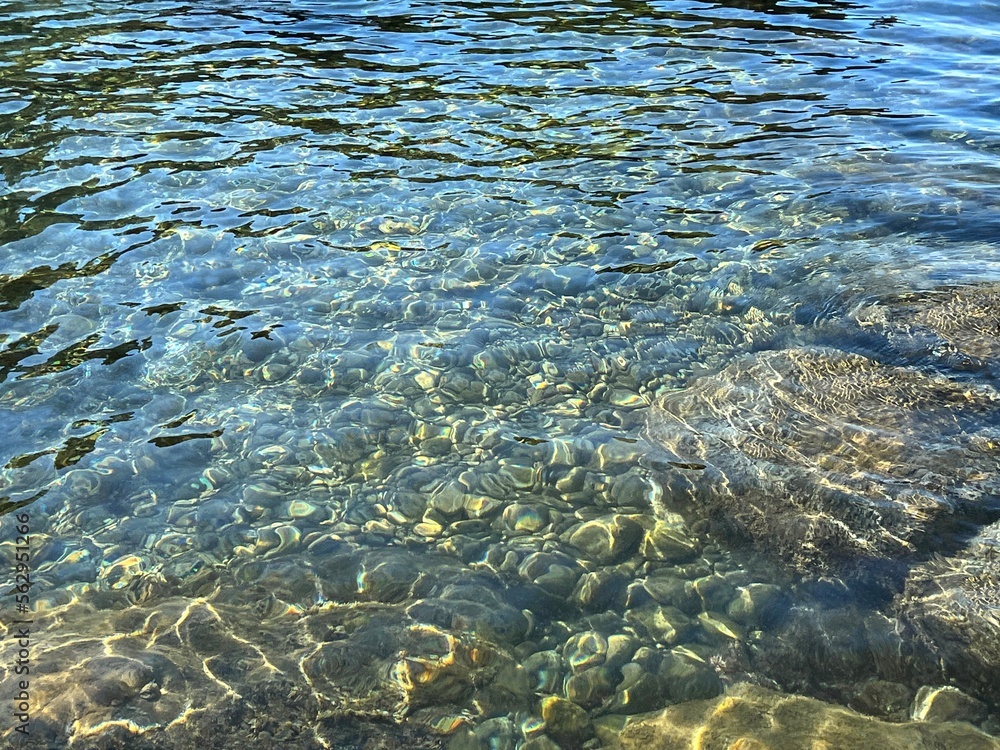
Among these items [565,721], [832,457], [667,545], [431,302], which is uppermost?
[431,302]

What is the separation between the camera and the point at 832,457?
5754 mm

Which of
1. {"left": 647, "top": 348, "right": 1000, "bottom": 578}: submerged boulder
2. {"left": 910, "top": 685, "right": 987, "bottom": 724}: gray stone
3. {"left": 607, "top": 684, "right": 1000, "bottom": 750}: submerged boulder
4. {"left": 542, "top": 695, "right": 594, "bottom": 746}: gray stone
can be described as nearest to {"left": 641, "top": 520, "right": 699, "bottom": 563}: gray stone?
{"left": 647, "top": 348, "right": 1000, "bottom": 578}: submerged boulder

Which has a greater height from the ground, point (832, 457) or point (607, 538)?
point (832, 457)

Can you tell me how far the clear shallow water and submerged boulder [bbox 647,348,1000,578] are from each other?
26 cm

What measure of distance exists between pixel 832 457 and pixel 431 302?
373cm

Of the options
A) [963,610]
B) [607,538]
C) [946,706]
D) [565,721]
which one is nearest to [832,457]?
[963,610]

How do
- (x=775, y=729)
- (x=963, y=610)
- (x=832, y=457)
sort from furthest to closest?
(x=832, y=457)
(x=963, y=610)
(x=775, y=729)

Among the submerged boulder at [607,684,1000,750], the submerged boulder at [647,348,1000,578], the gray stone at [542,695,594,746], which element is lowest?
the gray stone at [542,695,594,746]

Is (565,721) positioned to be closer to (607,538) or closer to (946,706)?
(607,538)

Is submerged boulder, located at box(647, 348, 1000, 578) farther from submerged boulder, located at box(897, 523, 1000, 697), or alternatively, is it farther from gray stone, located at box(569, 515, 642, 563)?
gray stone, located at box(569, 515, 642, 563)

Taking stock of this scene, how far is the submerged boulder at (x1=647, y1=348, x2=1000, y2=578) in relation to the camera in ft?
17.1

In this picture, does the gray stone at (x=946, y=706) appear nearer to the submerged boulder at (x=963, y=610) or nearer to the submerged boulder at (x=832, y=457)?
the submerged boulder at (x=963, y=610)

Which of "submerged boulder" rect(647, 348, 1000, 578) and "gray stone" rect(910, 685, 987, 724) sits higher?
"submerged boulder" rect(647, 348, 1000, 578)

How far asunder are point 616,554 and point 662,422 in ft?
4.38
